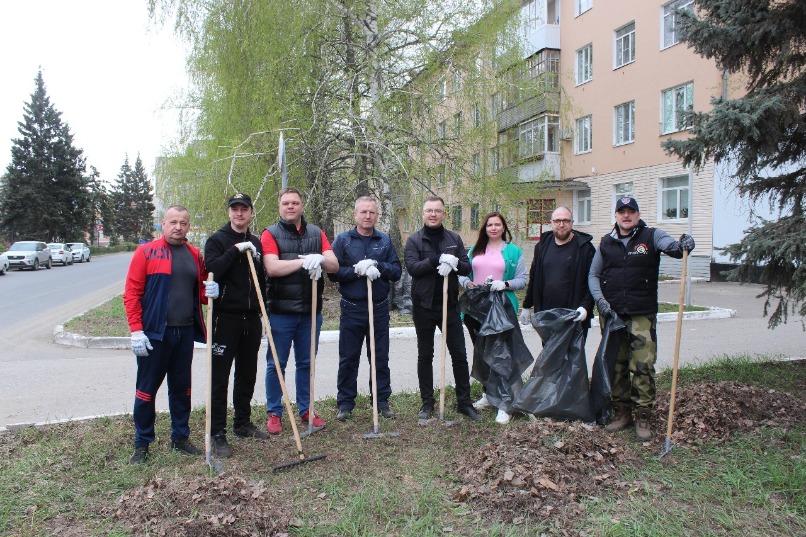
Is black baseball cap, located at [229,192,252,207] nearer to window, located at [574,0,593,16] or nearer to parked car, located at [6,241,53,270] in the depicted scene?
window, located at [574,0,593,16]

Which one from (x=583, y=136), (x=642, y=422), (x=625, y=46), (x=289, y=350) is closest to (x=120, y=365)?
(x=289, y=350)

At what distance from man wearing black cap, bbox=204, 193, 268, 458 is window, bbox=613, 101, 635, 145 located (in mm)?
18991

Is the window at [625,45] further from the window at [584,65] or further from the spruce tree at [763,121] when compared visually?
the spruce tree at [763,121]

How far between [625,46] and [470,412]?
19.6 meters

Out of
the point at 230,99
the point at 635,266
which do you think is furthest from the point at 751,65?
the point at 230,99

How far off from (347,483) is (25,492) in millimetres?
2044

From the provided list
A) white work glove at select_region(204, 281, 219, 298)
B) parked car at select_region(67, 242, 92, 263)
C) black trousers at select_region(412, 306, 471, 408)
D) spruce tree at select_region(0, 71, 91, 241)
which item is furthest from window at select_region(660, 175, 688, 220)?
spruce tree at select_region(0, 71, 91, 241)

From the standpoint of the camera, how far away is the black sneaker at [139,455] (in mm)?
4059

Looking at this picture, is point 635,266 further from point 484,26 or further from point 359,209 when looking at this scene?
point 484,26

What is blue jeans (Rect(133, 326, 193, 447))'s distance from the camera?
4102mm

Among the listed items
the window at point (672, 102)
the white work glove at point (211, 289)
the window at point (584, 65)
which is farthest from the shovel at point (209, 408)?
the window at point (584, 65)

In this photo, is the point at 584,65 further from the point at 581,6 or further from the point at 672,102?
the point at 672,102

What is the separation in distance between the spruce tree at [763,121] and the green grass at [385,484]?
4.58ft

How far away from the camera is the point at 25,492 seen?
3.61 metres
